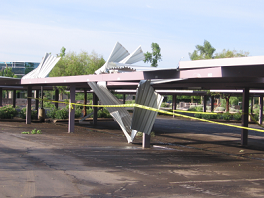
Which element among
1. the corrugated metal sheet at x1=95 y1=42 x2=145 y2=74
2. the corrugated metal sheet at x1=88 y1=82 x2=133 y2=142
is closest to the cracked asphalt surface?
the corrugated metal sheet at x1=88 y1=82 x2=133 y2=142

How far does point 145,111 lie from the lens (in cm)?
1202

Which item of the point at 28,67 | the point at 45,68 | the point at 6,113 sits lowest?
the point at 6,113

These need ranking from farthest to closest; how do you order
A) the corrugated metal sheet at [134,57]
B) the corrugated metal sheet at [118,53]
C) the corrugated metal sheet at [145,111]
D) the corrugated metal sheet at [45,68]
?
the corrugated metal sheet at [45,68] → the corrugated metal sheet at [134,57] → the corrugated metal sheet at [118,53] → the corrugated metal sheet at [145,111]

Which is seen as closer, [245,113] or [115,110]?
[115,110]

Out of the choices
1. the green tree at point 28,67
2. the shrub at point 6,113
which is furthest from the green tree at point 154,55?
the shrub at point 6,113

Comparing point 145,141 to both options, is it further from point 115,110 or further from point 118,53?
point 118,53

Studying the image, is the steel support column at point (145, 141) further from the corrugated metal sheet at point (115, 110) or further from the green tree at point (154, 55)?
the green tree at point (154, 55)

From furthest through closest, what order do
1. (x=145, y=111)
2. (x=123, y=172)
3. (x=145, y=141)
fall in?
(x=145, y=141)
(x=145, y=111)
(x=123, y=172)

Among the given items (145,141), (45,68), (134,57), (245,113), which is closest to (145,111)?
(145,141)

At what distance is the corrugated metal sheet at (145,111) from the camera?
11805 millimetres

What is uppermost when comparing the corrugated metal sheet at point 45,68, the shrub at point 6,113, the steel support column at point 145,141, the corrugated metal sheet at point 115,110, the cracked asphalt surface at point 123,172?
the corrugated metal sheet at point 45,68

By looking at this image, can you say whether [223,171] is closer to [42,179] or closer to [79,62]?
[42,179]

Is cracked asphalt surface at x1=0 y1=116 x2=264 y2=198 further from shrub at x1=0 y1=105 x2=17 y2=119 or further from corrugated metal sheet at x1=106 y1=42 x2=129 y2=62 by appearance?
shrub at x1=0 y1=105 x2=17 y2=119

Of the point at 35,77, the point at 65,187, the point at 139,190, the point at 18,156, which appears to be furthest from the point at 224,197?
the point at 35,77
